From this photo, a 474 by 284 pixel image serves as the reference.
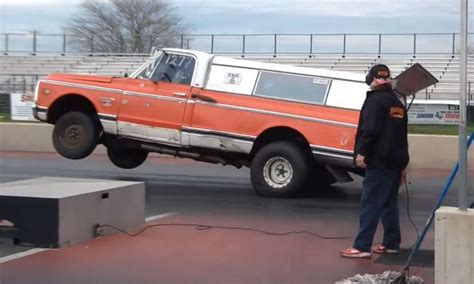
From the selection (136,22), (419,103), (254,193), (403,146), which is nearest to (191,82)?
(254,193)

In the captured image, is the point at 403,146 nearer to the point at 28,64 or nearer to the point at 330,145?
the point at 330,145

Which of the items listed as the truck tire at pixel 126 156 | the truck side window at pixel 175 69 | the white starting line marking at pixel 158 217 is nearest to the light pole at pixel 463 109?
the white starting line marking at pixel 158 217

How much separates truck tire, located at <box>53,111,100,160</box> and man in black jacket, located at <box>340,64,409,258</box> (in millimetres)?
6597

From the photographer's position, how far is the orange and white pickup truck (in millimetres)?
11602

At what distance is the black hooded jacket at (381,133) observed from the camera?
7.14 m

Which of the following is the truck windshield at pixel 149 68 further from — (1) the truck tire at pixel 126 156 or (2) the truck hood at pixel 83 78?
(1) the truck tire at pixel 126 156

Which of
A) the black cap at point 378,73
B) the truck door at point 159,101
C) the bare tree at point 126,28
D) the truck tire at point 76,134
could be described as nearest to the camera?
the black cap at point 378,73

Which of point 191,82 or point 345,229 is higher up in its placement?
point 191,82

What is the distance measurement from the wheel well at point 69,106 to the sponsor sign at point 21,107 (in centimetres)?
1144

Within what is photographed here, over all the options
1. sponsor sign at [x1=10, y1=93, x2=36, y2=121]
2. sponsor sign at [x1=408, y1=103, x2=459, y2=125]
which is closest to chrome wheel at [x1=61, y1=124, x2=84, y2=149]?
sponsor sign at [x1=10, y1=93, x2=36, y2=121]

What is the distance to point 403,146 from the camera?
725cm

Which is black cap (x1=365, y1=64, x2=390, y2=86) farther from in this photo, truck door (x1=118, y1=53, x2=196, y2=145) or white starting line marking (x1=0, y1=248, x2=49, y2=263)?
truck door (x1=118, y1=53, x2=196, y2=145)

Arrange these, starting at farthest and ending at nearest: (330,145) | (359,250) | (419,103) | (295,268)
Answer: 1. (419,103)
2. (330,145)
3. (359,250)
4. (295,268)

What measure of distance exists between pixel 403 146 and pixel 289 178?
183 inches
